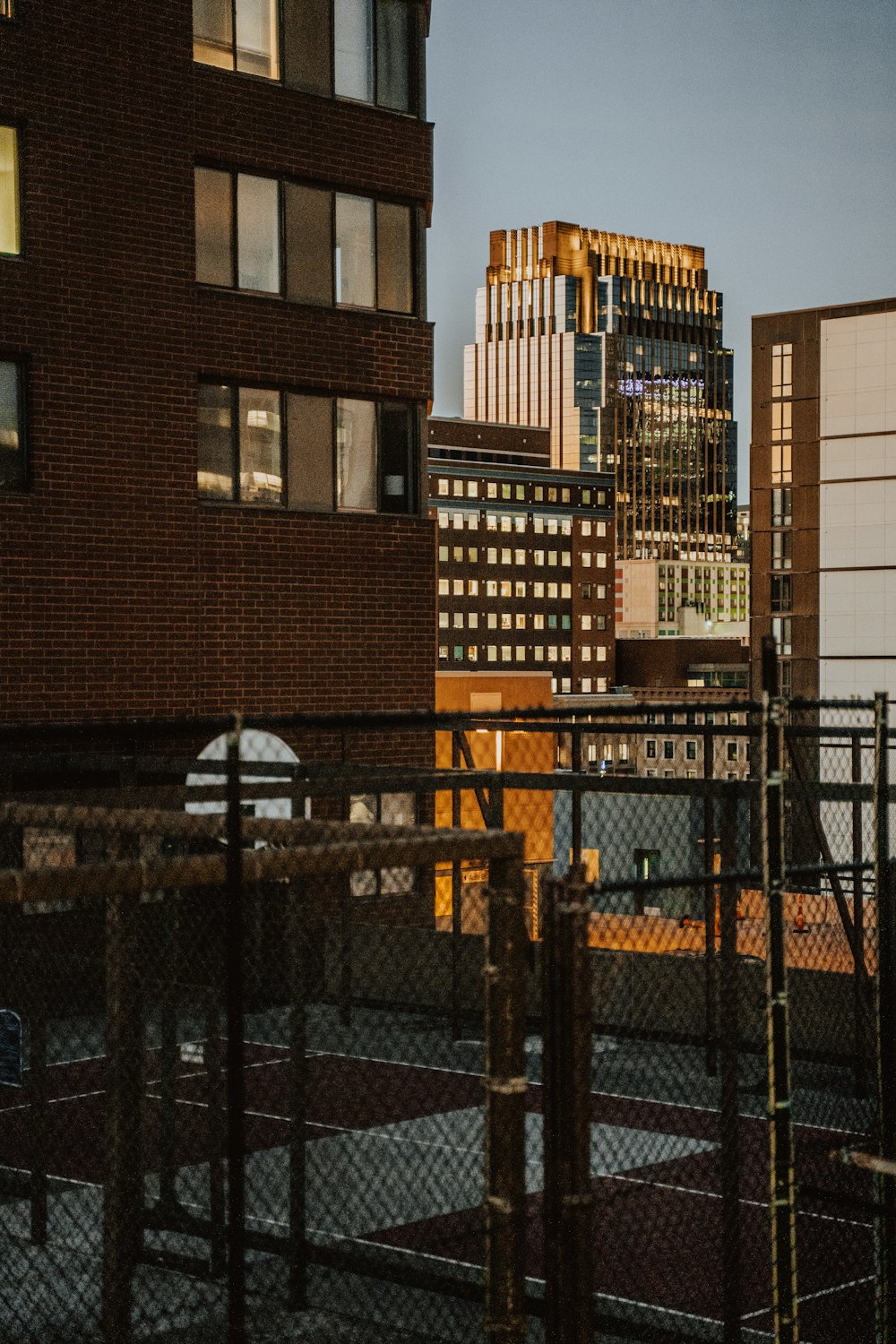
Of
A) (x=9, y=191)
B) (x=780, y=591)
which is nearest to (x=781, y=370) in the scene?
(x=780, y=591)

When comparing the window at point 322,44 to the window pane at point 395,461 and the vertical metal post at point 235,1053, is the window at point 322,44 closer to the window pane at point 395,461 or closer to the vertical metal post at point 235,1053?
the window pane at point 395,461

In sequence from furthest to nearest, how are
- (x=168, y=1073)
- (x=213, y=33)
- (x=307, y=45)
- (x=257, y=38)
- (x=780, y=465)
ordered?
(x=780, y=465) → (x=307, y=45) → (x=257, y=38) → (x=213, y=33) → (x=168, y=1073)

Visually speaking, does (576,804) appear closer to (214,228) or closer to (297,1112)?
(297,1112)

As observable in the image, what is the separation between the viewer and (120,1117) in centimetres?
536

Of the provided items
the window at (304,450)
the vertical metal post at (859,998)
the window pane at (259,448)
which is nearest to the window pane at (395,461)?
the window at (304,450)

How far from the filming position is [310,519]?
23.4 m

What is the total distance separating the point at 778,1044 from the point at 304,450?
1979 cm

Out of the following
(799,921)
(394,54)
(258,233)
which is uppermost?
(394,54)

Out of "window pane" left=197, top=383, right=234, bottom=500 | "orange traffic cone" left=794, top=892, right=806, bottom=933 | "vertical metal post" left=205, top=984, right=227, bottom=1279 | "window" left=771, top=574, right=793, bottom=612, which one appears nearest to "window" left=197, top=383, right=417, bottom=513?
"window pane" left=197, top=383, right=234, bottom=500

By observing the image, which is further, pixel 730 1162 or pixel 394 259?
pixel 394 259

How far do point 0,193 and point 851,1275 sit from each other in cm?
1726

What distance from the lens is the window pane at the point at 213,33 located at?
22172 millimetres

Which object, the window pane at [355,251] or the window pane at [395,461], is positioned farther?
the window pane at [395,461]

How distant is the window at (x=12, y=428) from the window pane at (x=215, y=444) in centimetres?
291
